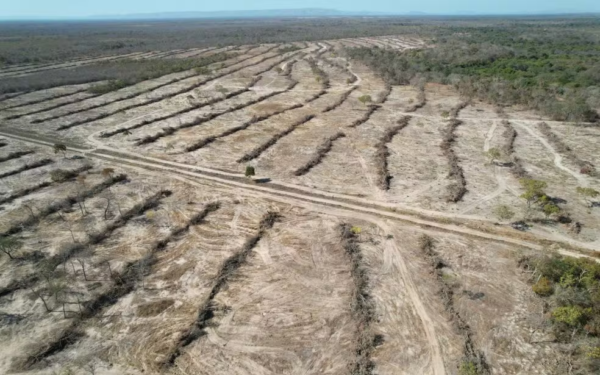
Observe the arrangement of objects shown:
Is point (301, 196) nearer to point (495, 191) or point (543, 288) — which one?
point (495, 191)

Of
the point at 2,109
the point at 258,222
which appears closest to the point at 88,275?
the point at 258,222

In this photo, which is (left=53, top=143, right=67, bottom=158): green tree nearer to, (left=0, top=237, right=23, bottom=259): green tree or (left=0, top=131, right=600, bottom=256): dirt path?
(left=0, top=131, right=600, bottom=256): dirt path

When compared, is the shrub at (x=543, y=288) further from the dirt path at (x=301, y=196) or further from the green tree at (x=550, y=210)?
the green tree at (x=550, y=210)

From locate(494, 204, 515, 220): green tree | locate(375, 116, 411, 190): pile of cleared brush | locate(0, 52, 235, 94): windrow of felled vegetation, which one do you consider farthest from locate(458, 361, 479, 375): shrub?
locate(0, 52, 235, 94): windrow of felled vegetation

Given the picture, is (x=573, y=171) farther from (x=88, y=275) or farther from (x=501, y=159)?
(x=88, y=275)

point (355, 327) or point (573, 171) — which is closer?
point (355, 327)

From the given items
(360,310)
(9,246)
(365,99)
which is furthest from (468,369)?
(365,99)

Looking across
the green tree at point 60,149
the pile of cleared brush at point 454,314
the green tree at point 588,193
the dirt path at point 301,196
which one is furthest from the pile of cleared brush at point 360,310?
the green tree at point 60,149
